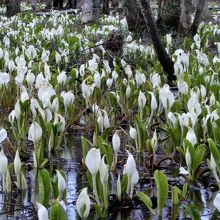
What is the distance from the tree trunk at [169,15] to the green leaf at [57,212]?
11.8 metres

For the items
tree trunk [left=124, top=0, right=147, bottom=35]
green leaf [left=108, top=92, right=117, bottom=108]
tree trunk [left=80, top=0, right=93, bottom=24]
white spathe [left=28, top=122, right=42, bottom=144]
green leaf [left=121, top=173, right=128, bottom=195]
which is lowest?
green leaf [left=121, top=173, right=128, bottom=195]

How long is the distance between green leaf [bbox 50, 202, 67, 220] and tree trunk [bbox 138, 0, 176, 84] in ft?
14.6

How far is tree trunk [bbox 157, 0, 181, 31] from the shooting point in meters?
13.7

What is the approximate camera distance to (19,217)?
2.89 meters

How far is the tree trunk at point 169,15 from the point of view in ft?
44.9

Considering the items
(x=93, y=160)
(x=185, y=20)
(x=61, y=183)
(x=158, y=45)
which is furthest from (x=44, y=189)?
(x=185, y=20)

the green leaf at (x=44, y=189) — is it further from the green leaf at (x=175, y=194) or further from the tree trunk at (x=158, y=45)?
the tree trunk at (x=158, y=45)

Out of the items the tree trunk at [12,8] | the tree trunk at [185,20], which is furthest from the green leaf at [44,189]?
the tree trunk at [12,8]

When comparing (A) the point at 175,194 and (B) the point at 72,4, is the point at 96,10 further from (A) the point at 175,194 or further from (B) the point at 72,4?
(A) the point at 175,194

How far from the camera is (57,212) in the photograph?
217 cm

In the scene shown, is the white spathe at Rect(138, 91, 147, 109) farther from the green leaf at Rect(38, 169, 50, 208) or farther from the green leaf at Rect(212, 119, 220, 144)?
the green leaf at Rect(38, 169, 50, 208)

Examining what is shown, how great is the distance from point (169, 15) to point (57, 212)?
39.7 feet

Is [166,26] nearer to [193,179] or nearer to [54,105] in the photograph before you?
[54,105]

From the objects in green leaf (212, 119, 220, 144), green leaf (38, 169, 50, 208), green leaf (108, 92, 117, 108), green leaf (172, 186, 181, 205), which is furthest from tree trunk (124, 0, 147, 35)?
green leaf (38, 169, 50, 208)
